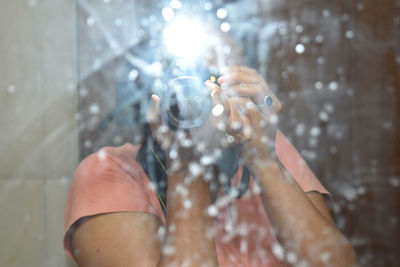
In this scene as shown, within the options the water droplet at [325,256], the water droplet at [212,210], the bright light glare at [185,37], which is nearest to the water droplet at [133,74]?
the bright light glare at [185,37]

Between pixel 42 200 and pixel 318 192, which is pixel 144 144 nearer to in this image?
pixel 42 200

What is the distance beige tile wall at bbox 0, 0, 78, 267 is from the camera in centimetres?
30

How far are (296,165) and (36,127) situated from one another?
0.29 metres

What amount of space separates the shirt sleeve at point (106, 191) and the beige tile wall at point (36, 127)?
0.4 inches

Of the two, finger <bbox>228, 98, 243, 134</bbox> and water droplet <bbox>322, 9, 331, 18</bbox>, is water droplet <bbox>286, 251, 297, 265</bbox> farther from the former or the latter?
water droplet <bbox>322, 9, 331, 18</bbox>

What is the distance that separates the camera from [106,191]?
0.33 meters

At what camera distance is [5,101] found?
0.98ft

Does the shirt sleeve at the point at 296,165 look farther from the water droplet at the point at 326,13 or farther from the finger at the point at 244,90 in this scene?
the water droplet at the point at 326,13

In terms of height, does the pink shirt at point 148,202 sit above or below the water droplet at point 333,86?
below

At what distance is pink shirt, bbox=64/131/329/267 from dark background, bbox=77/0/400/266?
0.29ft

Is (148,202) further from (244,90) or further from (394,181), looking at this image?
(394,181)

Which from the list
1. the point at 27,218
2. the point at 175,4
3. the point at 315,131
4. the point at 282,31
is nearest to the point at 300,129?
the point at 315,131

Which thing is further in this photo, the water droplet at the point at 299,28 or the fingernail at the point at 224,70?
the water droplet at the point at 299,28

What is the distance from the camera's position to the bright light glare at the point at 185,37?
341mm
